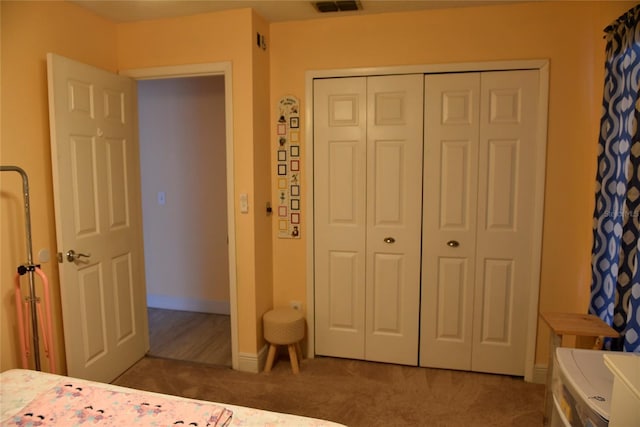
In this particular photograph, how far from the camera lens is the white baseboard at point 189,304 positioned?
13.5 ft

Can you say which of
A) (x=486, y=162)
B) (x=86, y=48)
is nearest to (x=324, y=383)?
(x=486, y=162)

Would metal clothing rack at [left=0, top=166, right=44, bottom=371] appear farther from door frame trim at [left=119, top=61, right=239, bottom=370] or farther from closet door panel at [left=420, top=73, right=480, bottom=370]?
closet door panel at [left=420, top=73, right=480, bottom=370]

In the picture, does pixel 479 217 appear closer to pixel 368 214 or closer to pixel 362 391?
pixel 368 214

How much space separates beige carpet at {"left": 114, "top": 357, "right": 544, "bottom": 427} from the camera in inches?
95.7

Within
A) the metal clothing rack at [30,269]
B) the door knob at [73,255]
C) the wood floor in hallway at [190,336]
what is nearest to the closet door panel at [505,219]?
the wood floor in hallway at [190,336]

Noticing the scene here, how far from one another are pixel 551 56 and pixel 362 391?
2513 mm

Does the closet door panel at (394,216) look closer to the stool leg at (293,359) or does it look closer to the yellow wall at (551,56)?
the yellow wall at (551,56)

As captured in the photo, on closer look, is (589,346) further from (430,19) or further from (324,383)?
(430,19)

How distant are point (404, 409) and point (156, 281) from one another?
291 centimetres

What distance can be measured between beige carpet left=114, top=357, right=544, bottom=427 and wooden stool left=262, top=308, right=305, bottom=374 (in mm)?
116

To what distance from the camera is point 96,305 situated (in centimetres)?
262

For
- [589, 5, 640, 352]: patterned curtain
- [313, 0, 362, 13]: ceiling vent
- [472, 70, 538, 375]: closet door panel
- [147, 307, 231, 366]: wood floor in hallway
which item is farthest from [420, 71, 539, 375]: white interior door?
[147, 307, 231, 366]: wood floor in hallway

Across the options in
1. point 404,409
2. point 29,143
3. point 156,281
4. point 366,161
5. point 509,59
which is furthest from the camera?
point 156,281

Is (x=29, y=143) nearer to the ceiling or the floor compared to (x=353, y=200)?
nearer to the ceiling
